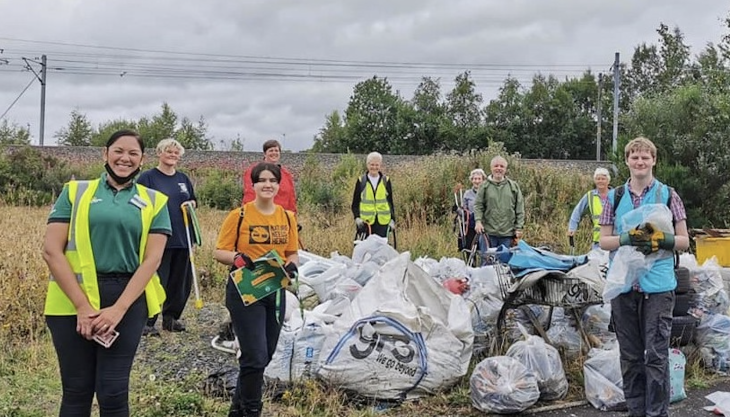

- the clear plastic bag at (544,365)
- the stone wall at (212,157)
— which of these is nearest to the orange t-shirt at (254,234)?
the clear plastic bag at (544,365)

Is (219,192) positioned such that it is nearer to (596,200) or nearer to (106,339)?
(596,200)

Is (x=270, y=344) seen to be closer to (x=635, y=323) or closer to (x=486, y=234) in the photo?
(x=635, y=323)

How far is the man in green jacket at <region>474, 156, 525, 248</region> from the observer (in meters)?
7.23

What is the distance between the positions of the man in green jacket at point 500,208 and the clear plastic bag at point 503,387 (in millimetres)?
3256

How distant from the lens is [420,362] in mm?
4121

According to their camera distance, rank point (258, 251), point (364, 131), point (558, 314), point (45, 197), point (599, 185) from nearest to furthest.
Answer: point (258, 251) → point (558, 314) → point (599, 185) → point (45, 197) → point (364, 131)

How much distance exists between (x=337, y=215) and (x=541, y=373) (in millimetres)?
8590

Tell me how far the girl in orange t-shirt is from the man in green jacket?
4059 mm

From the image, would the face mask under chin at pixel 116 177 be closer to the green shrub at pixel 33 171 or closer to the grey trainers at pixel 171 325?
the grey trainers at pixel 171 325

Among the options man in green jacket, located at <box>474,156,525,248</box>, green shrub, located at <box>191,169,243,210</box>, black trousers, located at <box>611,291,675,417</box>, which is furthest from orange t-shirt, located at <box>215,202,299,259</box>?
green shrub, located at <box>191,169,243,210</box>

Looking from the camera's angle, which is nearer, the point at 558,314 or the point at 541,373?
the point at 541,373

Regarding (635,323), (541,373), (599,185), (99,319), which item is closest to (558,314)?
(541,373)

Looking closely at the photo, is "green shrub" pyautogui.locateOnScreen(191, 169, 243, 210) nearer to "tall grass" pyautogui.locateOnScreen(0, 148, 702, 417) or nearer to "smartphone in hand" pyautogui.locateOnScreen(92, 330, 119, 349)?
"tall grass" pyautogui.locateOnScreen(0, 148, 702, 417)

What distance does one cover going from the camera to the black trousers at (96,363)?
8.58 ft
